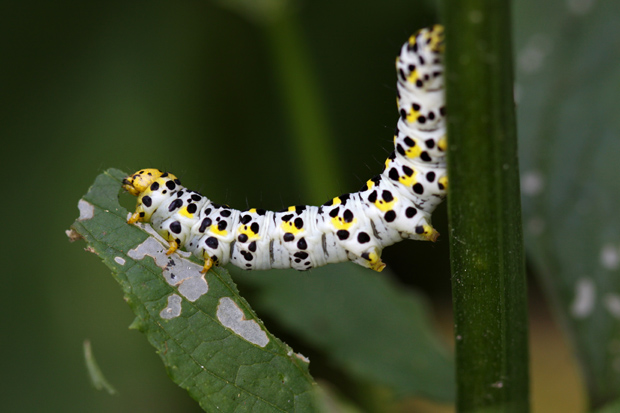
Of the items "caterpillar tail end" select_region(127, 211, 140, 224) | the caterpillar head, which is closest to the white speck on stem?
the caterpillar head

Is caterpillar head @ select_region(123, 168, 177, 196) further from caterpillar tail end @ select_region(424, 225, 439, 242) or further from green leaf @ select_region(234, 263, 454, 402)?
green leaf @ select_region(234, 263, 454, 402)

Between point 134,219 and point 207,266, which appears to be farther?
point 134,219

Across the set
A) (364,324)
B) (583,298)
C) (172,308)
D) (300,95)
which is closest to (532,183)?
(583,298)

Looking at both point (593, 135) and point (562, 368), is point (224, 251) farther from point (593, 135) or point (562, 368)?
point (562, 368)

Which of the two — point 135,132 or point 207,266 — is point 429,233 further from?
point 135,132

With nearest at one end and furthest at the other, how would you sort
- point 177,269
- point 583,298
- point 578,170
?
point 177,269, point 583,298, point 578,170

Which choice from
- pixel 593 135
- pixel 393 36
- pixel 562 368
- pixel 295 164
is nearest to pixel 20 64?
pixel 295 164

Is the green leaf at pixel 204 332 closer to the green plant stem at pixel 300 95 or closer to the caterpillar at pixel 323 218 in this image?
the caterpillar at pixel 323 218
